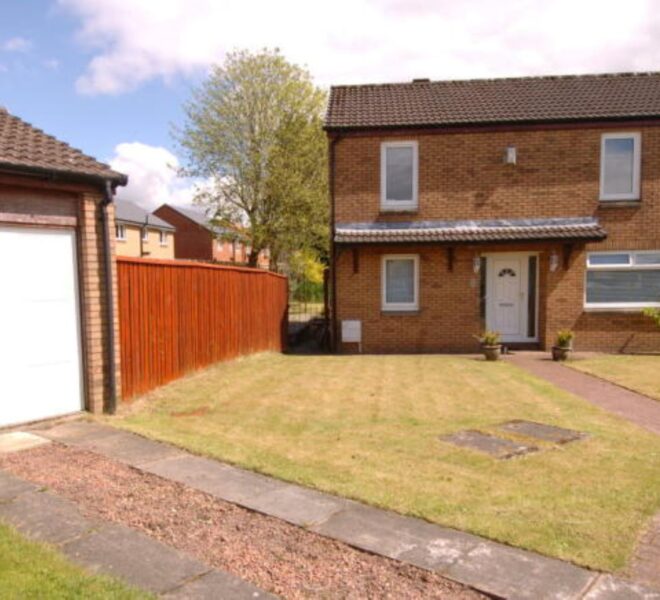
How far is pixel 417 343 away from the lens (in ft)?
46.1

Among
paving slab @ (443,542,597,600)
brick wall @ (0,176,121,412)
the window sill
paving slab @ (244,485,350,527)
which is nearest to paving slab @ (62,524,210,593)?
paving slab @ (244,485,350,527)

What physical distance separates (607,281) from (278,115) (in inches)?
775

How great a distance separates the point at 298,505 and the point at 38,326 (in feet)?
13.4

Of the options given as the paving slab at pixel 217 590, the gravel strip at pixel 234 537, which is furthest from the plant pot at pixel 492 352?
the paving slab at pixel 217 590

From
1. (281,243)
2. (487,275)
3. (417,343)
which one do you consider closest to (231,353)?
(417,343)

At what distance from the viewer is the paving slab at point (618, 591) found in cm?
305

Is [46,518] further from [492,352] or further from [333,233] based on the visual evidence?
[333,233]

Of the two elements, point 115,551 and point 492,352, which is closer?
point 115,551

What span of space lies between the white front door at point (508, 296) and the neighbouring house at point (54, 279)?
31.6 feet

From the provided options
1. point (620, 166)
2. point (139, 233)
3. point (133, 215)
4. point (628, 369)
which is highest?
point (133, 215)

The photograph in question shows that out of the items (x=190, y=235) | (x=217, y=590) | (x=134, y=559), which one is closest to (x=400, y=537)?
(x=217, y=590)

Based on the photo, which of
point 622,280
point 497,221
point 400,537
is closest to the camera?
point 400,537

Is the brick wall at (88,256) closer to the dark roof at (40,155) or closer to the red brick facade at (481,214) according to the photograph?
Result: the dark roof at (40,155)

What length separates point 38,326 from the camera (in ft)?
21.6
